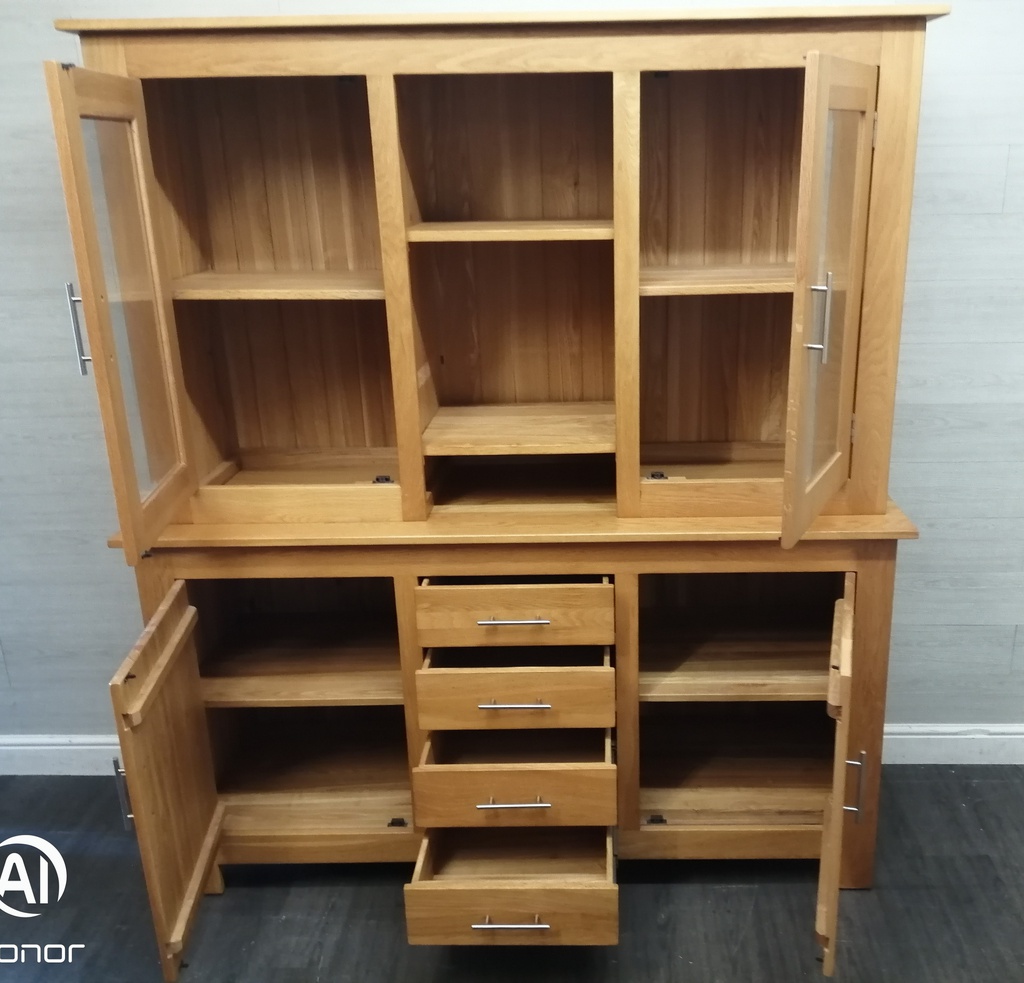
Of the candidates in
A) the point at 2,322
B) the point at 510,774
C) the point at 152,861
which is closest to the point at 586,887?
the point at 510,774

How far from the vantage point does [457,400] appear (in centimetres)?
199

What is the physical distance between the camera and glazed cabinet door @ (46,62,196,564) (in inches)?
51.5

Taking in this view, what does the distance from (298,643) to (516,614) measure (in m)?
0.62

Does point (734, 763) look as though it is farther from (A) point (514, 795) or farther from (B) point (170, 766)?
(B) point (170, 766)

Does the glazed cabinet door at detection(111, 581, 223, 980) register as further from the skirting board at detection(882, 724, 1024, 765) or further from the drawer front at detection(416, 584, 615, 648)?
the skirting board at detection(882, 724, 1024, 765)

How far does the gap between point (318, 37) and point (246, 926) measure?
1.64 meters

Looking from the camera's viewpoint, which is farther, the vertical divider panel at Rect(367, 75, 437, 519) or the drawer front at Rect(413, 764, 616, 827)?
the drawer front at Rect(413, 764, 616, 827)

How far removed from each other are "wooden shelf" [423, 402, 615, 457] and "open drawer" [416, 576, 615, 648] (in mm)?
248

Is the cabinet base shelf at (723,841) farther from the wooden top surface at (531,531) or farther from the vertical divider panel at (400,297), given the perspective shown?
the vertical divider panel at (400,297)

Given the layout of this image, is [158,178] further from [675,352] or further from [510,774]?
[510,774]

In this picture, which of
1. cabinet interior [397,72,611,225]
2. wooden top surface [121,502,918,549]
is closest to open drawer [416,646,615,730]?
wooden top surface [121,502,918,549]

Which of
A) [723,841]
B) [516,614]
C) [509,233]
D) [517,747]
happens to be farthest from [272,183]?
[723,841]

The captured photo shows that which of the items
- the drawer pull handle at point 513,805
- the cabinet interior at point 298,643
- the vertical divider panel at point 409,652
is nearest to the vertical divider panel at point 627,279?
the vertical divider panel at point 409,652

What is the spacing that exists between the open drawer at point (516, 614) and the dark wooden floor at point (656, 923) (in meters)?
0.60
